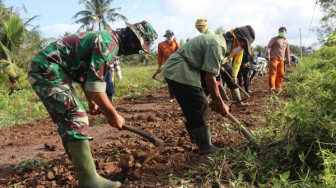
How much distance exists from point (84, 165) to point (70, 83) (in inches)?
26.5

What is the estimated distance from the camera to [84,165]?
7.21 ft

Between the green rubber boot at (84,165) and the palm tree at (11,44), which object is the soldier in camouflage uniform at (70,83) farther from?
the palm tree at (11,44)

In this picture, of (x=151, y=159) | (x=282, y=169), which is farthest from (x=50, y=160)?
(x=282, y=169)

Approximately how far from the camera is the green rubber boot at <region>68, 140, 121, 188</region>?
2.16 meters

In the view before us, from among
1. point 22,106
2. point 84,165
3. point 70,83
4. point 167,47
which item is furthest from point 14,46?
point 84,165

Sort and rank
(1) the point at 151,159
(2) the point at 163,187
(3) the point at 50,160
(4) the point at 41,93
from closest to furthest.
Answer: (4) the point at 41,93
(2) the point at 163,187
(1) the point at 151,159
(3) the point at 50,160

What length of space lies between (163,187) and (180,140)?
121cm

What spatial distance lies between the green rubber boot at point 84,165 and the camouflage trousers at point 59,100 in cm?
7

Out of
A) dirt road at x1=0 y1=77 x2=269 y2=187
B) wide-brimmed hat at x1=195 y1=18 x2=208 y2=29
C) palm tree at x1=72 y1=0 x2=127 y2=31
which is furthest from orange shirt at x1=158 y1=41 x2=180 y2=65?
palm tree at x1=72 y1=0 x2=127 y2=31

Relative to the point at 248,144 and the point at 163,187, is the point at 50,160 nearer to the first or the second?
the point at 163,187

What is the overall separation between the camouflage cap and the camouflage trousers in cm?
71

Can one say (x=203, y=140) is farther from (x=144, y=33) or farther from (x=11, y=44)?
(x=11, y=44)

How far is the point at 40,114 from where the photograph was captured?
6926mm

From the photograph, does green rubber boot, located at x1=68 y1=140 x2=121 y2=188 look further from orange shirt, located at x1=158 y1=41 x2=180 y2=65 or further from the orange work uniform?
the orange work uniform
